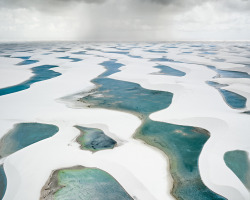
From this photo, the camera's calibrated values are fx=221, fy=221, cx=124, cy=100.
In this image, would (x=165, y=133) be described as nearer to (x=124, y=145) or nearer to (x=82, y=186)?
(x=124, y=145)

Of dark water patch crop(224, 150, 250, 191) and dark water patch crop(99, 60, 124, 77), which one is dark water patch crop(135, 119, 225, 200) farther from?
dark water patch crop(99, 60, 124, 77)

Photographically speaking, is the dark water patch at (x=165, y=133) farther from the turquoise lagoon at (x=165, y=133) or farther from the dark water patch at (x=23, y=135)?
the dark water patch at (x=23, y=135)

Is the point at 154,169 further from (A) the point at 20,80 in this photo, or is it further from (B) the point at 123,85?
(A) the point at 20,80

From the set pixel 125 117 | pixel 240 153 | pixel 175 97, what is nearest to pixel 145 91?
pixel 175 97

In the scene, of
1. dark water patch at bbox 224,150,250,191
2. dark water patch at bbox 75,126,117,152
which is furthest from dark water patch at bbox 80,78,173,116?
dark water patch at bbox 224,150,250,191

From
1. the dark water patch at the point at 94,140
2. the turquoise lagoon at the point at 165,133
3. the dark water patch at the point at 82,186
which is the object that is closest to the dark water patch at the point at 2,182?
the dark water patch at the point at 82,186

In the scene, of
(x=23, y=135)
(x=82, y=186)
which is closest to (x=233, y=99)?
(x=82, y=186)
